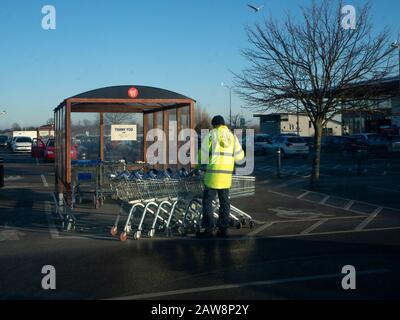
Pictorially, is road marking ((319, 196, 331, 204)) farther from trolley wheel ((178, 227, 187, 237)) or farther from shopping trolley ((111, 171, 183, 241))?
trolley wheel ((178, 227, 187, 237))

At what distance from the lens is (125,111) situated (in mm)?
16484

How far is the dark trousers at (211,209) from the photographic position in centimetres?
989

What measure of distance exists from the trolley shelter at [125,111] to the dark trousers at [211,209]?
121 inches

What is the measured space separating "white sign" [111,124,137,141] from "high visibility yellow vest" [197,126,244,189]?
6773mm

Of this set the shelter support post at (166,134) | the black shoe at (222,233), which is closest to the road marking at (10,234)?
the black shoe at (222,233)

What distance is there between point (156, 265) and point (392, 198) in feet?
31.3

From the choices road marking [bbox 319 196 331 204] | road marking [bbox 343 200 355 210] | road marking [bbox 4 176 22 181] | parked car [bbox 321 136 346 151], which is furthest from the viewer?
parked car [bbox 321 136 346 151]

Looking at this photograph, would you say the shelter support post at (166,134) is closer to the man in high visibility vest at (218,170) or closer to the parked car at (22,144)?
the man in high visibility vest at (218,170)

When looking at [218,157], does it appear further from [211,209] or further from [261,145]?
[261,145]

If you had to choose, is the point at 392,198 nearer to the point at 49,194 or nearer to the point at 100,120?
the point at 100,120

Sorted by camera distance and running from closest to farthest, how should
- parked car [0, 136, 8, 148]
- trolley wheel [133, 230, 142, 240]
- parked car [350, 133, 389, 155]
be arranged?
trolley wheel [133, 230, 142, 240]
parked car [350, 133, 389, 155]
parked car [0, 136, 8, 148]

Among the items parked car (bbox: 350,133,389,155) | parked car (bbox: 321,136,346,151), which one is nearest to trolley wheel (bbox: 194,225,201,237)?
parked car (bbox: 350,133,389,155)

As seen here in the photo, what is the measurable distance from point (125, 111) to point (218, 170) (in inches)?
284

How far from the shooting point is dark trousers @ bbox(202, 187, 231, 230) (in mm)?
9891
